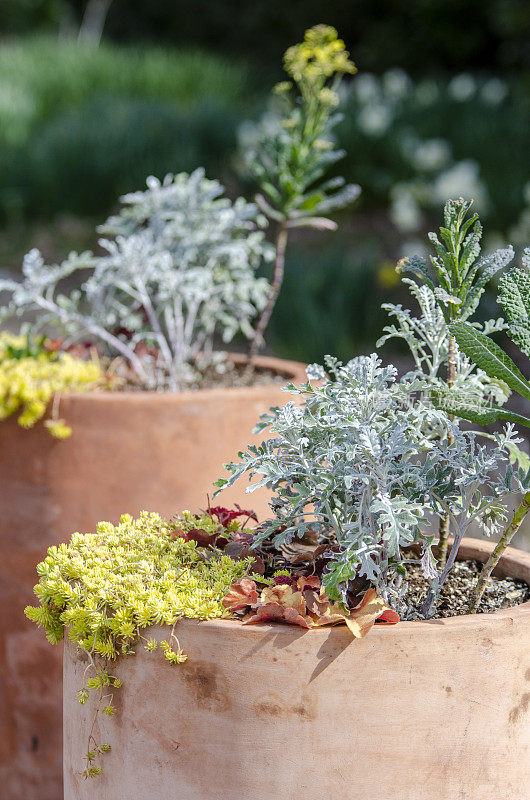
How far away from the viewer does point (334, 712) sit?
1069mm

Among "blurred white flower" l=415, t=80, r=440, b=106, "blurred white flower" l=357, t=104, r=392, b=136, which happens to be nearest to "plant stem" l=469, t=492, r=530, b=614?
"blurred white flower" l=357, t=104, r=392, b=136

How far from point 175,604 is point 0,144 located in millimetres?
6896

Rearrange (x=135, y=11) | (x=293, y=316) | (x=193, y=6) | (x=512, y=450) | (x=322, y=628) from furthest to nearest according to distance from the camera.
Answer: (x=135, y=11) → (x=193, y=6) → (x=293, y=316) → (x=512, y=450) → (x=322, y=628)

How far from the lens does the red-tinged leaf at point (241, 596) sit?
115 centimetres

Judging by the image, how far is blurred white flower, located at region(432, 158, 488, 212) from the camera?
19.7 feet

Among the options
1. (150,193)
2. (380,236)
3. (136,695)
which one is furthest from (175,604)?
(380,236)

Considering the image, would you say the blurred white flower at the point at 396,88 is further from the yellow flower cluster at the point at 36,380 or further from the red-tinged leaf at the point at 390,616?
the red-tinged leaf at the point at 390,616

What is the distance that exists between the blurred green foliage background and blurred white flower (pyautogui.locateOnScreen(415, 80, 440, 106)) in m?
0.03

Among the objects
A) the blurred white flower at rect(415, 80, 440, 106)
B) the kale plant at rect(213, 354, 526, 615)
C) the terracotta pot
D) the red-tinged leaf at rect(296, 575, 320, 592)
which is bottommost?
the terracotta pot

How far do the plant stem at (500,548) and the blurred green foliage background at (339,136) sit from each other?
344cm

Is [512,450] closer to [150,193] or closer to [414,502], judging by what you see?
[414,502]

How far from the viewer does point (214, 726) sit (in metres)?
1.10

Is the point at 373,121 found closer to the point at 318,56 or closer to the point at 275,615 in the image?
the point at 318,56

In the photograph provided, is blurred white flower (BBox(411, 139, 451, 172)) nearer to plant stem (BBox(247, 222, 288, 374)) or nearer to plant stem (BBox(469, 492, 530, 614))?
plant stem (BBox(247, 222, 288, 374))
